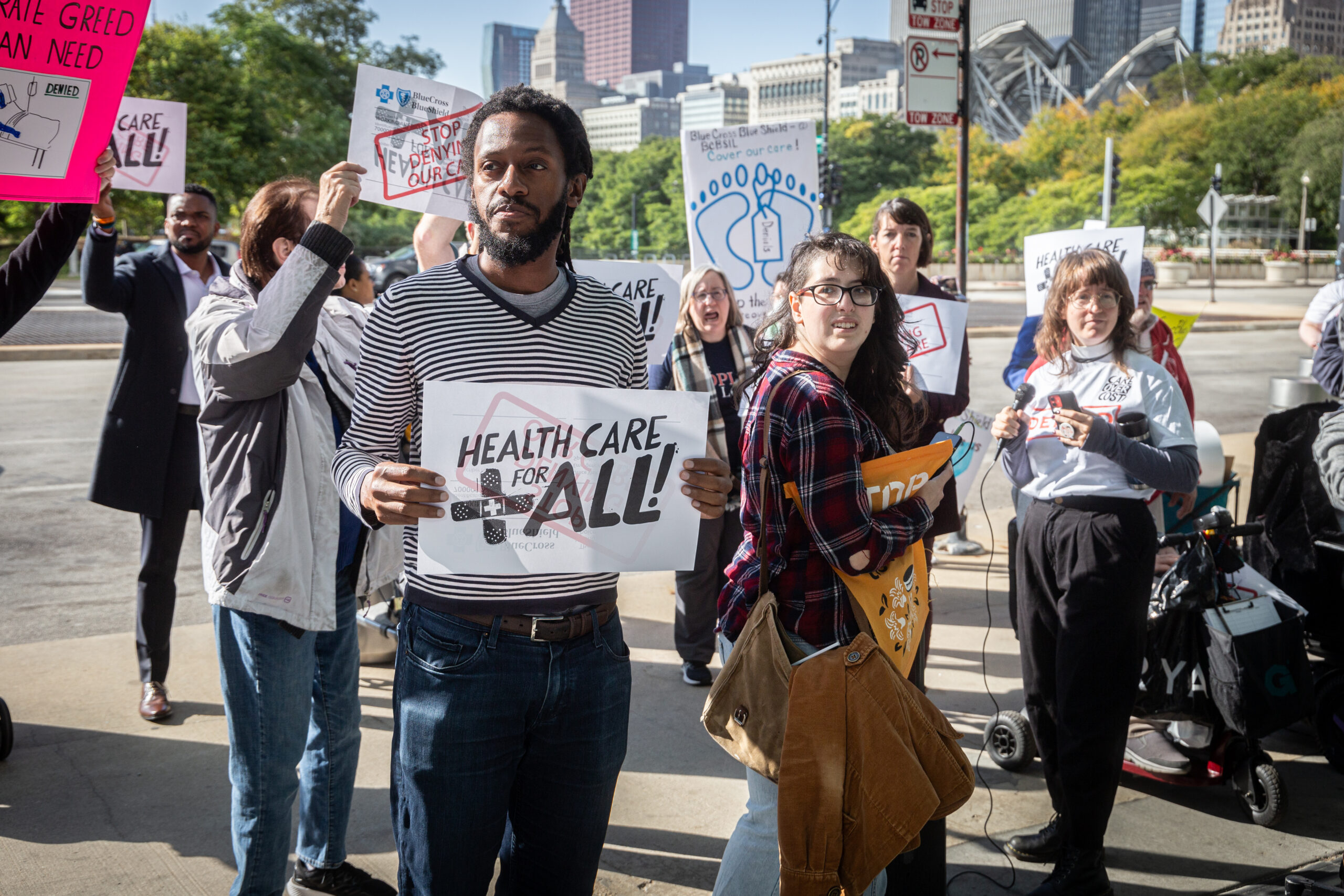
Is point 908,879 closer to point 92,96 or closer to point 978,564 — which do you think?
point 92,96

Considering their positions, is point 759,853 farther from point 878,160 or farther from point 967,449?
point 878,160

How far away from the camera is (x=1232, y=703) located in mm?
3523

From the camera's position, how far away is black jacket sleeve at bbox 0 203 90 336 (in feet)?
8.87

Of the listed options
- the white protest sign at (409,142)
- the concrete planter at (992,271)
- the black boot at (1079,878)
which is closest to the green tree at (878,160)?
the concrete planter at (992,271)

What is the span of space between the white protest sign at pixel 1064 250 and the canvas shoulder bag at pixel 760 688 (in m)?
2.81

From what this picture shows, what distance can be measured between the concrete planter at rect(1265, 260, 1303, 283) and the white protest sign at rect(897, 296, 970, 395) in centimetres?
4837

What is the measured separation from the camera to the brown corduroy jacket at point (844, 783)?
7.55 ft

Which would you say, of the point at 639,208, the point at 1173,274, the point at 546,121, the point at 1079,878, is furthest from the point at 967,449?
the point at 639,208

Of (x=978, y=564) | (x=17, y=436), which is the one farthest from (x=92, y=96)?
(x=17, y=436)

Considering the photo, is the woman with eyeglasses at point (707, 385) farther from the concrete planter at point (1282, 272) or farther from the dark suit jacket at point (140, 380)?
the concrete planter at point (1282, 272)

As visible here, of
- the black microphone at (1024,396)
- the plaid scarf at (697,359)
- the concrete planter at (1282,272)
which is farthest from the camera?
the concrete planter at (1282,272)

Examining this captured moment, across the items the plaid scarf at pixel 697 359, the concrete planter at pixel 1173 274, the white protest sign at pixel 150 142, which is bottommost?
the plaid scarf at pixel 697 359

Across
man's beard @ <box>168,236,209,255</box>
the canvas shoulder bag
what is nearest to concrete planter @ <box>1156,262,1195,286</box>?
man's beard @ <box>168,236,209,255</box>

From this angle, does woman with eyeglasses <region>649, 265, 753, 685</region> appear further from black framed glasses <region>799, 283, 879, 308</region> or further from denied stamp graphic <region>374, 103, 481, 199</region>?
black framed glasses <region>799, 283, 879, 308</region>
